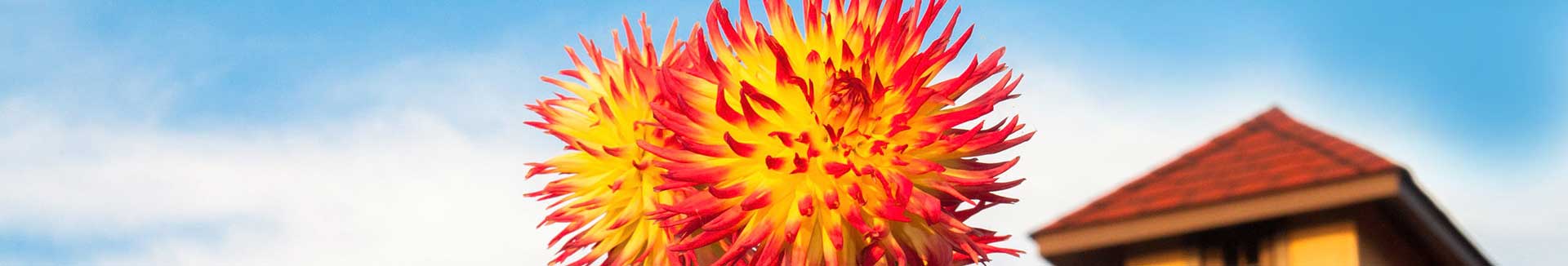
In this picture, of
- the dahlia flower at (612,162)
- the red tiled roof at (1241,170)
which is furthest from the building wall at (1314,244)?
the dahlia flower at (612,162)

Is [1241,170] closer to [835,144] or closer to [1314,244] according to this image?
[1314,244]

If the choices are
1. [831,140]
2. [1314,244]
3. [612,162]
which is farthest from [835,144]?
[1314,244]

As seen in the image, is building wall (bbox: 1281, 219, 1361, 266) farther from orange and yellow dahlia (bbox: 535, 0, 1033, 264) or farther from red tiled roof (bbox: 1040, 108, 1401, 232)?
orange and yellow dahlia (bbox: 535, 0, 1033, 264)

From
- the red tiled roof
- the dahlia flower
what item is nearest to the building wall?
the red tiled roof

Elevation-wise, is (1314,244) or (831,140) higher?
(1314,244)

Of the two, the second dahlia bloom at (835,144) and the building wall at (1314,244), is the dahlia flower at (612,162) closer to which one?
the second dahlia bloom at (835,144)

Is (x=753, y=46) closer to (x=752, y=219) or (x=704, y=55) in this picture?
(x=704, y=55)
